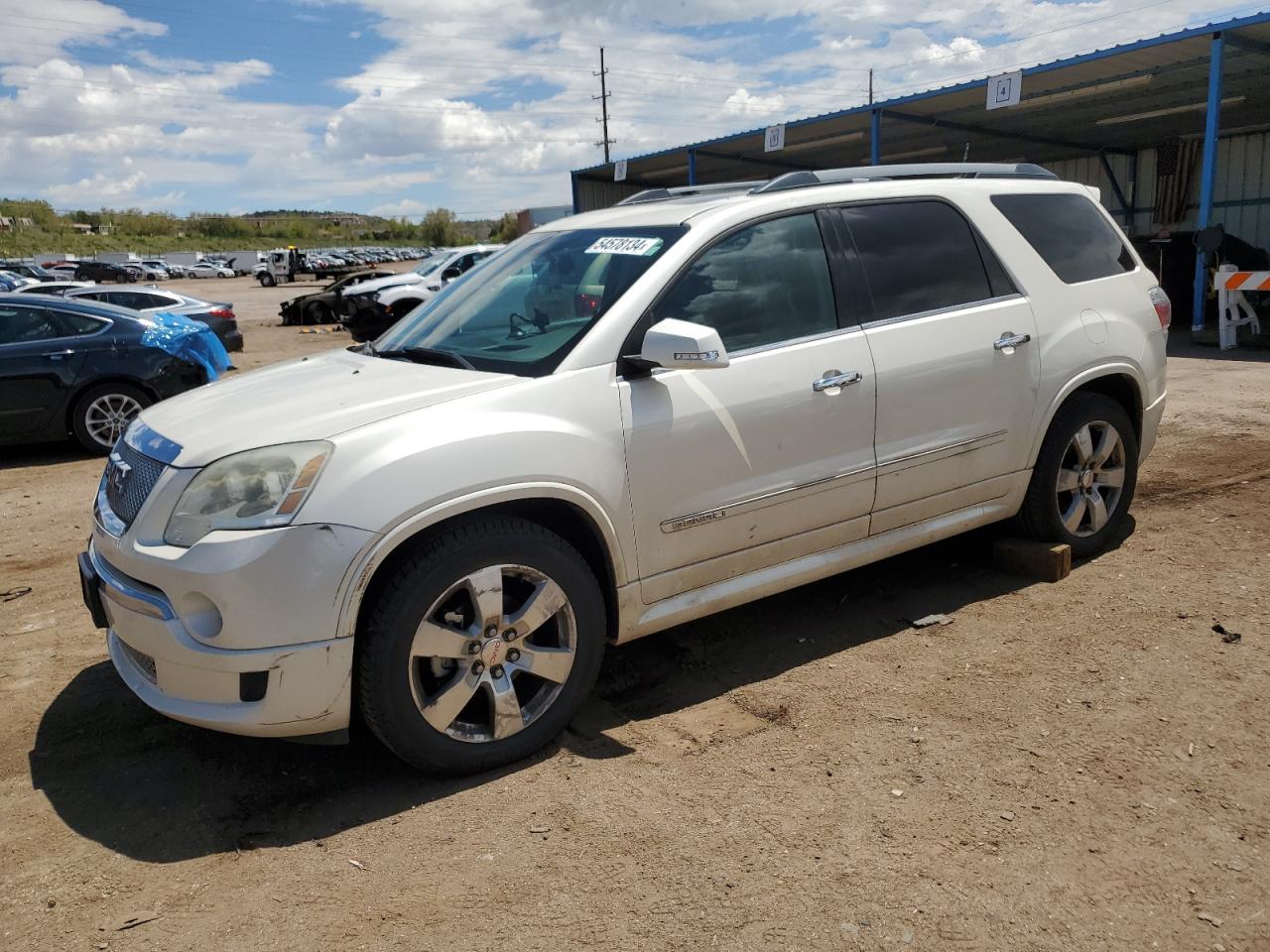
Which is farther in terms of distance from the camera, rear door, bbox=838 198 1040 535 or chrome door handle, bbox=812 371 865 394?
rear door, bbox=838 198 1040 535

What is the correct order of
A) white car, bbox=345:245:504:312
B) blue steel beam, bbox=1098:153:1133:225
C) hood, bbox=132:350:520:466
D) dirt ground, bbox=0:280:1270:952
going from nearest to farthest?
dirt ground, bbox=0:280:1270:952, hood, bbox=132:350:520:466, white car, bbox=345:245:504:312, blue steel beam, bbox=1098:153:1133:225

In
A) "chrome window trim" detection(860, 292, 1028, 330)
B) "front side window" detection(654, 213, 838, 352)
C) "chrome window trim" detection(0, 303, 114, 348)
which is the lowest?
"chrome window trim" detection(0, 303, 114, 348)

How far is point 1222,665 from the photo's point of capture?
3.76 m

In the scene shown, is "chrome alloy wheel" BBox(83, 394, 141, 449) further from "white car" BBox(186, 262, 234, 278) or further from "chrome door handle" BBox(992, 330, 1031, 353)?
"white car" BBox(186, 262, 234, 278)

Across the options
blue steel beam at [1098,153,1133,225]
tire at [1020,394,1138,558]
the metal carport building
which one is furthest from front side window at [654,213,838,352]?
blue steel beam at [1098,153,1133,225]

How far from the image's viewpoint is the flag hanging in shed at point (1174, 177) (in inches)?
896

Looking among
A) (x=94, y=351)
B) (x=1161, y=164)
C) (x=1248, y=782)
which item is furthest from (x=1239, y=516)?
(x=1161, y=164)

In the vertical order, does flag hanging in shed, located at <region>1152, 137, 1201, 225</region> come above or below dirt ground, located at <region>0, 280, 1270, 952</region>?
above

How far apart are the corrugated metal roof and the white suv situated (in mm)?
8190

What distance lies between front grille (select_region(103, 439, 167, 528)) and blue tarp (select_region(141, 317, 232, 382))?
245 inches

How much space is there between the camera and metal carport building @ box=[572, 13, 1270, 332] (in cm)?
1505

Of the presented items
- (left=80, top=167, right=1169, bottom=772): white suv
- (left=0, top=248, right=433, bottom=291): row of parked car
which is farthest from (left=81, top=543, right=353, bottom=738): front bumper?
(left=0, top=248, right=433, bottom=291): row of parked car

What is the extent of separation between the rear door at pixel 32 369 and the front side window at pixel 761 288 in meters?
Answer: 7.25

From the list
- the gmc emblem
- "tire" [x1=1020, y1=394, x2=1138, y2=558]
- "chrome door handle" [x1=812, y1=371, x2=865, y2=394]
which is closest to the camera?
the gmc emblem
